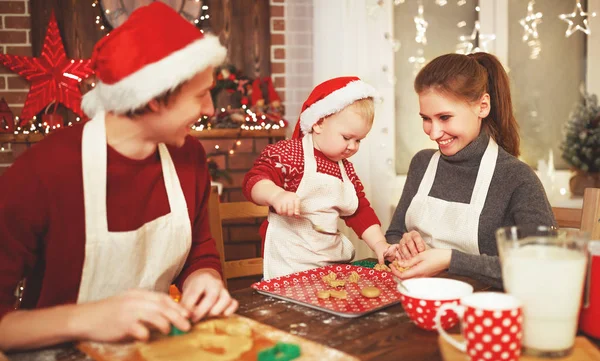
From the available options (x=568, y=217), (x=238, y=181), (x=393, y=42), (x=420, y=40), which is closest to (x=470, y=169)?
(x=568, y=217)

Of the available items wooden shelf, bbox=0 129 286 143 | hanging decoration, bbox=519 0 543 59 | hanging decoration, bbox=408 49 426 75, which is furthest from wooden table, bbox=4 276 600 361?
hanging decoration, bbox=519 0 543 59

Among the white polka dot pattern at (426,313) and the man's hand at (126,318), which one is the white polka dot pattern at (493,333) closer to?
the white polka dot pattern at (426,313)

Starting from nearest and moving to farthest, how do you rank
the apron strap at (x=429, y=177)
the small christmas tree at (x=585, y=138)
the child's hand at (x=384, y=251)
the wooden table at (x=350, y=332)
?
the wooden table at (x=350, y=332) → the child's hand at (x=384, y=251) → the apron strap at (x=429, y=177) → the small christmas tree at (x=585, y=138)

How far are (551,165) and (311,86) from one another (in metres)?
1.56

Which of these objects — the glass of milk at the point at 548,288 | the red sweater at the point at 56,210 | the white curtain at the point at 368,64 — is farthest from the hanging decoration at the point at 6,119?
the glass of milk at the point at 548,288

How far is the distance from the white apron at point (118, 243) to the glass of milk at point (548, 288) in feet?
2.39

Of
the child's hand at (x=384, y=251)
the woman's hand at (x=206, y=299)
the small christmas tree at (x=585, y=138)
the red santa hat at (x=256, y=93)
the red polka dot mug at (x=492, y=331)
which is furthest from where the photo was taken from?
the red santa hat at (x=256, y=93)

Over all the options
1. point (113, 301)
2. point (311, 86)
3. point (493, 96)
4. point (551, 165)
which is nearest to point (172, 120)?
point (113, 301)

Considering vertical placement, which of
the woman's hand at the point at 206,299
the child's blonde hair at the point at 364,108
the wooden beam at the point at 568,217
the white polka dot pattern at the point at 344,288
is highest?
the child's blonde hair at the point at 364,108

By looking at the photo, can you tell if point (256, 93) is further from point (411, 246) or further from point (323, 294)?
point (323, 294)

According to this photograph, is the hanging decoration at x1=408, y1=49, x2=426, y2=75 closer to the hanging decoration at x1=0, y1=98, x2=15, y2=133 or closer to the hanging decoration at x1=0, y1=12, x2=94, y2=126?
the hanging decoration at x1=0, y1=12, x2=94, y2=126

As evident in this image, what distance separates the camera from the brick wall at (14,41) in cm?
318

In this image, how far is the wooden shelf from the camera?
10.1 feet

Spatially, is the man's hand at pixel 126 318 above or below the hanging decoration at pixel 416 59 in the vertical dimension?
below
